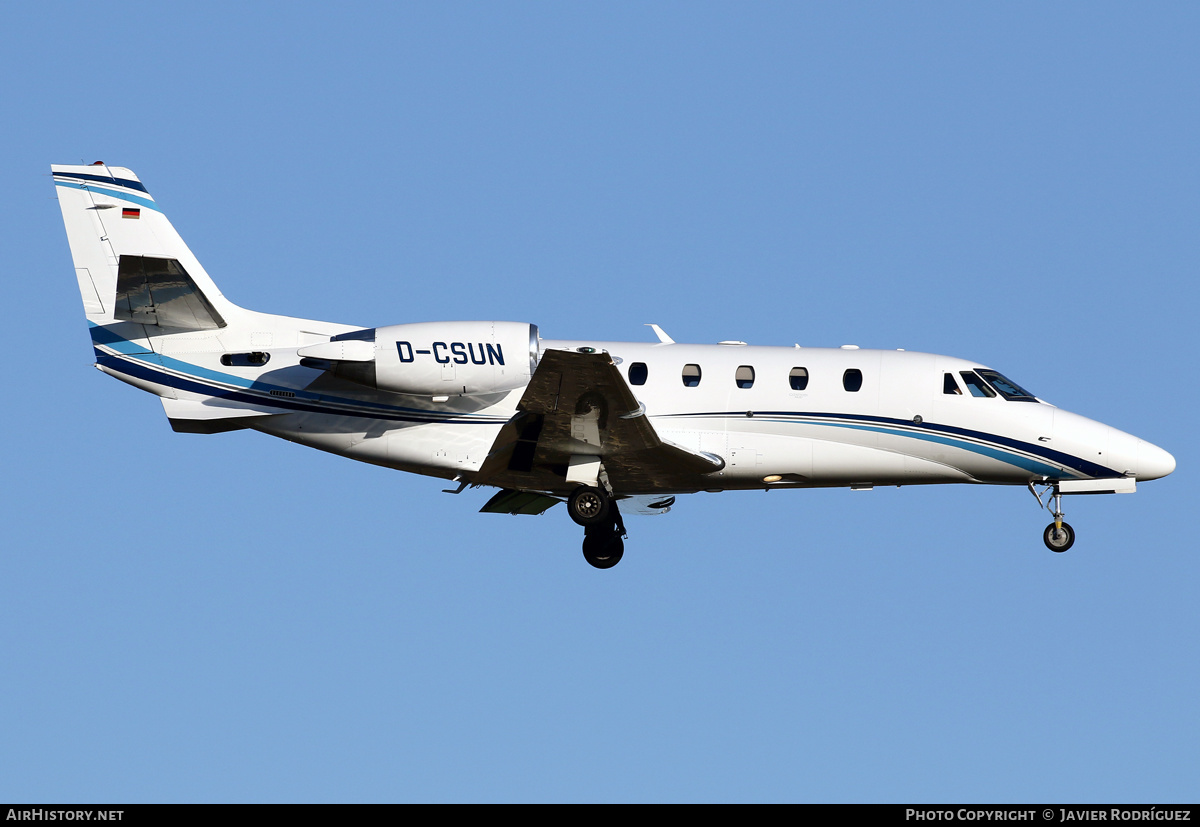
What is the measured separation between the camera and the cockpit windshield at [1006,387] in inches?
798

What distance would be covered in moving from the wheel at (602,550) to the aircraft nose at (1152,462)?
8113 millimetres

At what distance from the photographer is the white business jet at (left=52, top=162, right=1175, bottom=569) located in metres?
19.2

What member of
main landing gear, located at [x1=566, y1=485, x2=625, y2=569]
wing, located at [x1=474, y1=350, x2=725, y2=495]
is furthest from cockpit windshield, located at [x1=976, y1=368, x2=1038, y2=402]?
main landing gear, located at [x1=566, y1=485, x2=625, y2=569]

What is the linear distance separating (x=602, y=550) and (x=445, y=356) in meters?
4.83

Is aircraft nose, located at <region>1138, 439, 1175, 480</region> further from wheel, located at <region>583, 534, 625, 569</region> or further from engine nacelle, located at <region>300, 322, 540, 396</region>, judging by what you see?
engine nacelle, located at <region>300, 322, 540, 396</region>

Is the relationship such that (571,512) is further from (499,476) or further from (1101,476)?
(1101,476)

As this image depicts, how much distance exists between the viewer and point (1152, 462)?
2020 centimetres

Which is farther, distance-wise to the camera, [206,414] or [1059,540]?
[1059,540]

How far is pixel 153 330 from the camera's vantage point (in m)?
19.4

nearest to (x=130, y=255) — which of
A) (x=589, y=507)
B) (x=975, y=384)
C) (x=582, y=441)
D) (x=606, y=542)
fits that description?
(x=582, y=441)

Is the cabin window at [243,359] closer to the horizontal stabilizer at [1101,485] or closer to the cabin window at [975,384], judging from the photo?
the cabin window at [975,384]

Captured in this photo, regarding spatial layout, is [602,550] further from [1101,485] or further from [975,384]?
[1101,485]
